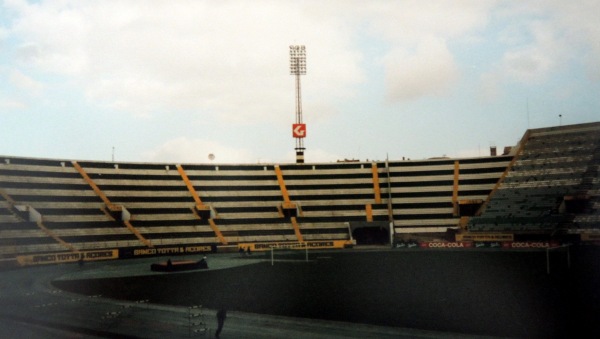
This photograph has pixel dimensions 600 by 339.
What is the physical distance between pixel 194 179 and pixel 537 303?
88.4 metres

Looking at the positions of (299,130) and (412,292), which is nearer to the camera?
(412,292)

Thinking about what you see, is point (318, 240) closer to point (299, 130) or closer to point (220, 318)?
point (299, 130)

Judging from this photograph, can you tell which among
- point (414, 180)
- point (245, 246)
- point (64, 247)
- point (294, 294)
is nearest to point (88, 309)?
point (294, 294)

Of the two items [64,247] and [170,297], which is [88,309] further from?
[64,247]

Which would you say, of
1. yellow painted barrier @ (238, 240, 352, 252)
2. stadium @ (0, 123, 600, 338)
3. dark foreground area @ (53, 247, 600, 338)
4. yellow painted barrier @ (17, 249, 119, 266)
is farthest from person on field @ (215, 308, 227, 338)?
yellow painted barrier @ (238, 240, 352, 252)

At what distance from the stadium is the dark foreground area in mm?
242

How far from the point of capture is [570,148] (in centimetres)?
11175

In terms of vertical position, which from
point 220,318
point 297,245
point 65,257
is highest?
point 220,318

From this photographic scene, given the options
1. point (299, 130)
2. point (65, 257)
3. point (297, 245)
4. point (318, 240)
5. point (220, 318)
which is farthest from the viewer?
point (299, 130)

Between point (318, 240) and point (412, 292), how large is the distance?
216 feet

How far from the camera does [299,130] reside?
419ft

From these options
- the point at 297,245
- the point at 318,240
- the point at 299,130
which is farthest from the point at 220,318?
the point at 299,130

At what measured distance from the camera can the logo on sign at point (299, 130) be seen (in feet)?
418

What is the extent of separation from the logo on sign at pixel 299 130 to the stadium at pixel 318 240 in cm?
836
